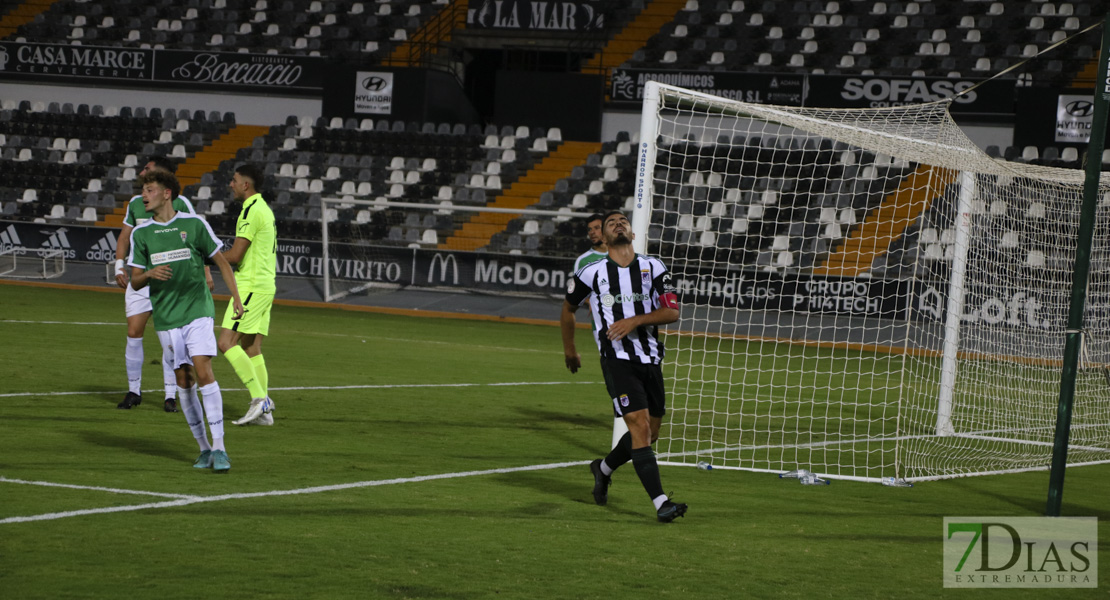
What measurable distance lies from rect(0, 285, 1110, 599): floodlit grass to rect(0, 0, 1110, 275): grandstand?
1389 cm

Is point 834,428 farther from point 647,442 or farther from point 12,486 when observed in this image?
point 12,486

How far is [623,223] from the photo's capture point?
6.69m

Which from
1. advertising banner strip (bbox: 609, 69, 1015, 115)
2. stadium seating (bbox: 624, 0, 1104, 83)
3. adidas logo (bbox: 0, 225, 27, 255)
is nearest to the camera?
adidas logo (bbox: 0, 225, 27, 255)

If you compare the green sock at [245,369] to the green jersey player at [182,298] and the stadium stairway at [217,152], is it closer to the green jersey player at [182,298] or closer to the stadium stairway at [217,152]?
the green jersey player at [182,298]

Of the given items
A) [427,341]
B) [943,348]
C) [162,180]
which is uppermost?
[162,180]

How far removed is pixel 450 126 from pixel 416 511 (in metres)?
25.5

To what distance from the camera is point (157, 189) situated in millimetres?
7145

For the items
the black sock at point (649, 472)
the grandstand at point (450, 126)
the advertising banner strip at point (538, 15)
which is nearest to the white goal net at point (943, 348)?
the black sock at point (649, 472)

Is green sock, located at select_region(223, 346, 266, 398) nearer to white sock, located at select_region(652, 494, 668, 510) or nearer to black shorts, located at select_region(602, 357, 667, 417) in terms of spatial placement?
black shorts, located at select_region(602, 357, 667, 417)

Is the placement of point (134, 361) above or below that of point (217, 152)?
below

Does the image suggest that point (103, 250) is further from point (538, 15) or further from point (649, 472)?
point (649, 472)

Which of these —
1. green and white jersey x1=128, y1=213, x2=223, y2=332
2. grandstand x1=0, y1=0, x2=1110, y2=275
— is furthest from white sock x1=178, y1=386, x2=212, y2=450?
grandstand x1=0, y1=0, x2=1110, y2=275

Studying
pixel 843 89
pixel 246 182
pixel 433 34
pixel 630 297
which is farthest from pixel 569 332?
pixel 433 34

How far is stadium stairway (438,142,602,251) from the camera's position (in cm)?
2514
